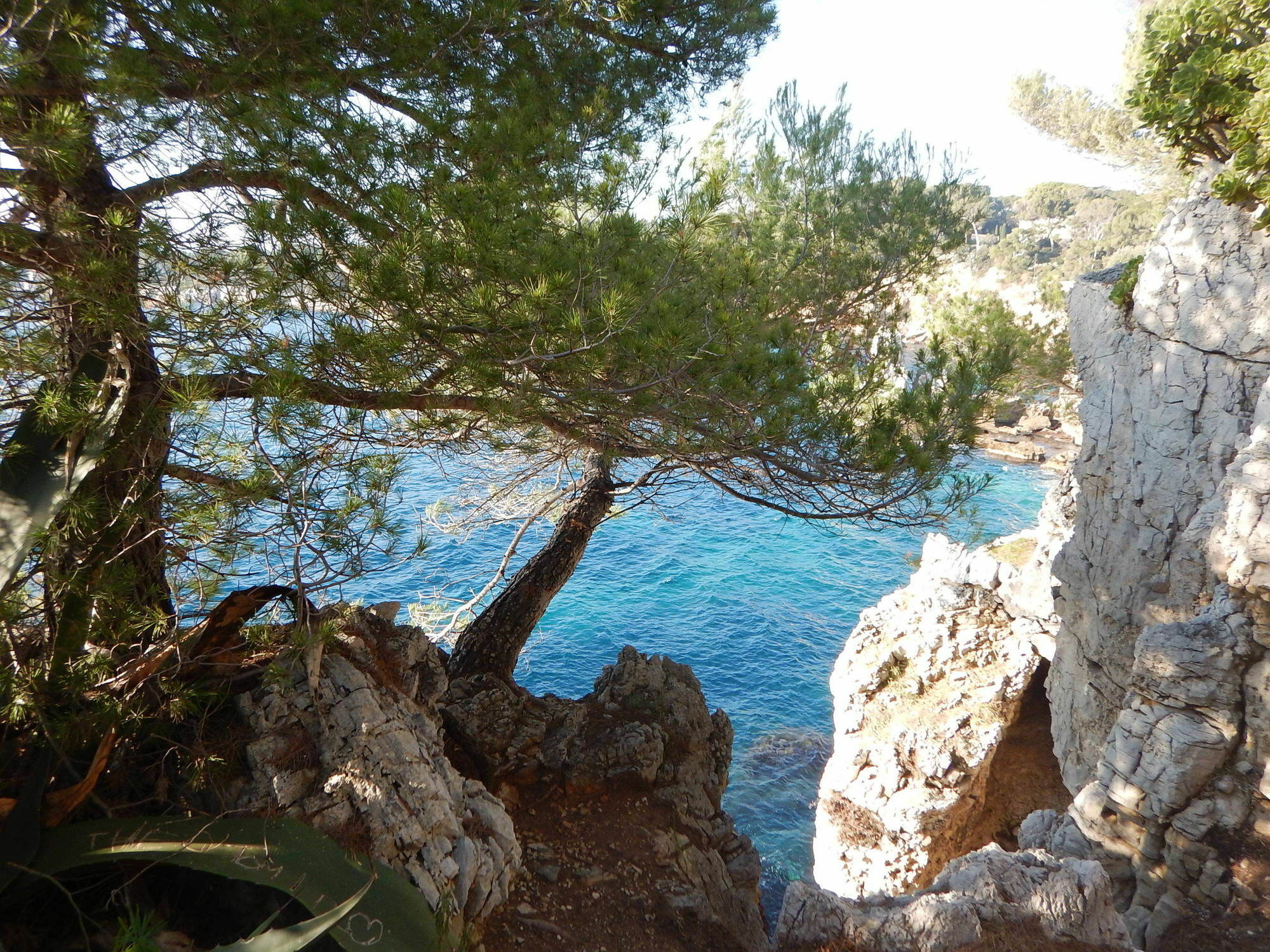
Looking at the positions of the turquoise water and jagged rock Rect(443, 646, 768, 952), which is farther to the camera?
the turquoise water

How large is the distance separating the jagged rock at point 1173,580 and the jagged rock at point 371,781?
4.50 meters

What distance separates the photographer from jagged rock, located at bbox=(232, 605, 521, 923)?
9.29ft

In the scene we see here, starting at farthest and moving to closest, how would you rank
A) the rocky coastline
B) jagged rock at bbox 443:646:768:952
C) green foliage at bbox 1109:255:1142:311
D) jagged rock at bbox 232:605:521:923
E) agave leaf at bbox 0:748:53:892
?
1. green foliage at bbox 1109:255:1142:311
2. jagged rock at bbox 443:646:768:952
3. the rocky coastline
4. jagged rock at bbox 232:605:521:923
5. agave leaf at bbox 0:748:53:892

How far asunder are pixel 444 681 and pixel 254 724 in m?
1.13

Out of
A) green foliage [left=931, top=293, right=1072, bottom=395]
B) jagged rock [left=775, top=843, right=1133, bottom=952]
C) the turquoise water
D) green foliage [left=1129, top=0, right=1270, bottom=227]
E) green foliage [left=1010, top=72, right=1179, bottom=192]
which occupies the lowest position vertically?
the turquoise water

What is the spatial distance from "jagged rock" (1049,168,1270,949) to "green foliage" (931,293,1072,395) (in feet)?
2.83

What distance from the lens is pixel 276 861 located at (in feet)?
7.73

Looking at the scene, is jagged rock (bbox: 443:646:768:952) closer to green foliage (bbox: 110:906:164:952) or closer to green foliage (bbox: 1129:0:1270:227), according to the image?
green foliage (bbox: 110:906:164:952)

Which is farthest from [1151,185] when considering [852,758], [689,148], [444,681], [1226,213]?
[444,681]

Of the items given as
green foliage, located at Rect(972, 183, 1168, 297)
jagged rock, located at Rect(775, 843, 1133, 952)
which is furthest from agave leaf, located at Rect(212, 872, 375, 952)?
green foliage, located at Rect(972, 183, 1168, 297)

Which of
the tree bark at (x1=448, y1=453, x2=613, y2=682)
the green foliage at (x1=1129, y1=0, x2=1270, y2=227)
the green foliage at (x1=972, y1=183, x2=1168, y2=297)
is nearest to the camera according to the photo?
the tree bark at (x1=448, y1=453, x2=613, y2=682)

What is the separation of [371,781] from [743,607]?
1198 centimetres

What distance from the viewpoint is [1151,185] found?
44.3 feet

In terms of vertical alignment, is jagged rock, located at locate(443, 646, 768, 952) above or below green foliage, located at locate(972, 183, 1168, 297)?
below
